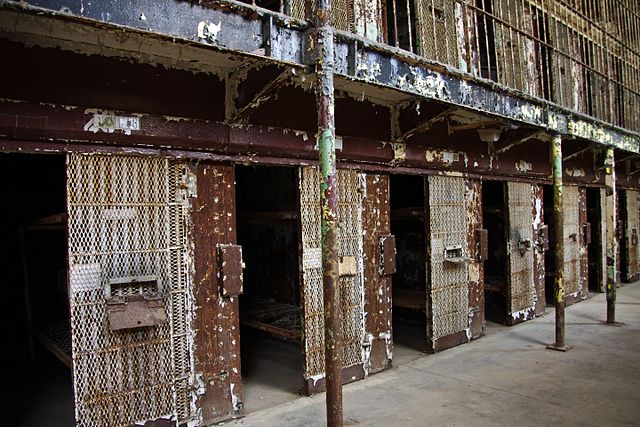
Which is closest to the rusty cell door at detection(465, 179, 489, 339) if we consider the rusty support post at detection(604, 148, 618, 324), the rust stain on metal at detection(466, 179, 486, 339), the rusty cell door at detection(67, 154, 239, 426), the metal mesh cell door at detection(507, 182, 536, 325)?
the rust stain on metal at detection(466, 179, 486, 339)

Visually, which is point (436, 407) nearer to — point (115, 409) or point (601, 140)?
point (115, 409)

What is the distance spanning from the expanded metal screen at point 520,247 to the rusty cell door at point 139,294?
5563mm

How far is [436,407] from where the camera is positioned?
4.75 m

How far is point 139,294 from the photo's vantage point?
4016 mm

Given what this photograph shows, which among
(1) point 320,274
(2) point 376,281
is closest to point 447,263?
(2) point 376,281

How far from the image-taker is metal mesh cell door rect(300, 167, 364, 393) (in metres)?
5.18

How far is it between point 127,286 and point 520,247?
6.69 metres

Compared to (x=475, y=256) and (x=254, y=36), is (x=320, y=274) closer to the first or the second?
(x=254, y=36)

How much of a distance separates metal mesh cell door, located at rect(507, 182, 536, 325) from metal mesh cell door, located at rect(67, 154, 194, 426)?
19.5 feet

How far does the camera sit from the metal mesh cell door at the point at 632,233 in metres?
12.3

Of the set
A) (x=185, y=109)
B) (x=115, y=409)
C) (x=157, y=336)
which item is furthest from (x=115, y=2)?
(x=115, y=409)

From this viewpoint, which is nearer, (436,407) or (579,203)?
(436,407)

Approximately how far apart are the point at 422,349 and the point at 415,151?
2885mm

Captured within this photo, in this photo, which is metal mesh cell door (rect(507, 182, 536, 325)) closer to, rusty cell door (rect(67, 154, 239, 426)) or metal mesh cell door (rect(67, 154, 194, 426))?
rusty cell door (rect(67, 154, 239, 426))
